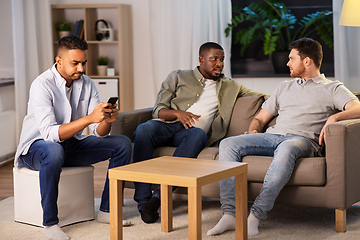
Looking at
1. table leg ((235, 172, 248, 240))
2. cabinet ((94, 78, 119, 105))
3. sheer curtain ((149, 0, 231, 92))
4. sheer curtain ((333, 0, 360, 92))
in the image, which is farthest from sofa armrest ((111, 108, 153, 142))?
sheer curtain ((333, 0, 360, 92))

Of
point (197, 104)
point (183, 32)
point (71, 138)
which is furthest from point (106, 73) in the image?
point (71, 138)

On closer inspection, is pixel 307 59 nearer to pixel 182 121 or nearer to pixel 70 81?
pixel 182 121

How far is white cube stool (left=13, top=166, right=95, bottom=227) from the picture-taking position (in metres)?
2.51

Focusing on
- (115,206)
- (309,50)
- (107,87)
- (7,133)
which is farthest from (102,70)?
(115,206)

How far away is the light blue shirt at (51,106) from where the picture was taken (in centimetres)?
240

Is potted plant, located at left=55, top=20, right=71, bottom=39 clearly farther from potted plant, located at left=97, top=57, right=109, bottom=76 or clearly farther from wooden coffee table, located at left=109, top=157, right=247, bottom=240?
wooden coffee table, located at left=109, top=157, right=247, bottom=240

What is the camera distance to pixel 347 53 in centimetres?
423

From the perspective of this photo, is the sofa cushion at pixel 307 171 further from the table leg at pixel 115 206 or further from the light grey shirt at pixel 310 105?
the table leg at pixel 115 206

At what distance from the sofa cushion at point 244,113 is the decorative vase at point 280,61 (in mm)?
1622

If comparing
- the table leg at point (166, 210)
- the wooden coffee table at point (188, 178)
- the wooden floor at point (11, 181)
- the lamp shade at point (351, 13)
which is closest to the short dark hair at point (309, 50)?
the lamp shade at point (351, 13)

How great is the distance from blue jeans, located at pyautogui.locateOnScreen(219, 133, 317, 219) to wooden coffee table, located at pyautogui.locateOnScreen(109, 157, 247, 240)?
0.73 ft

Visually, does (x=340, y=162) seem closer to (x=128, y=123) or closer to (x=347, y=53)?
(x=128, y=123)

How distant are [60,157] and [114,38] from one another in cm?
291

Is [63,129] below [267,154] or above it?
above
